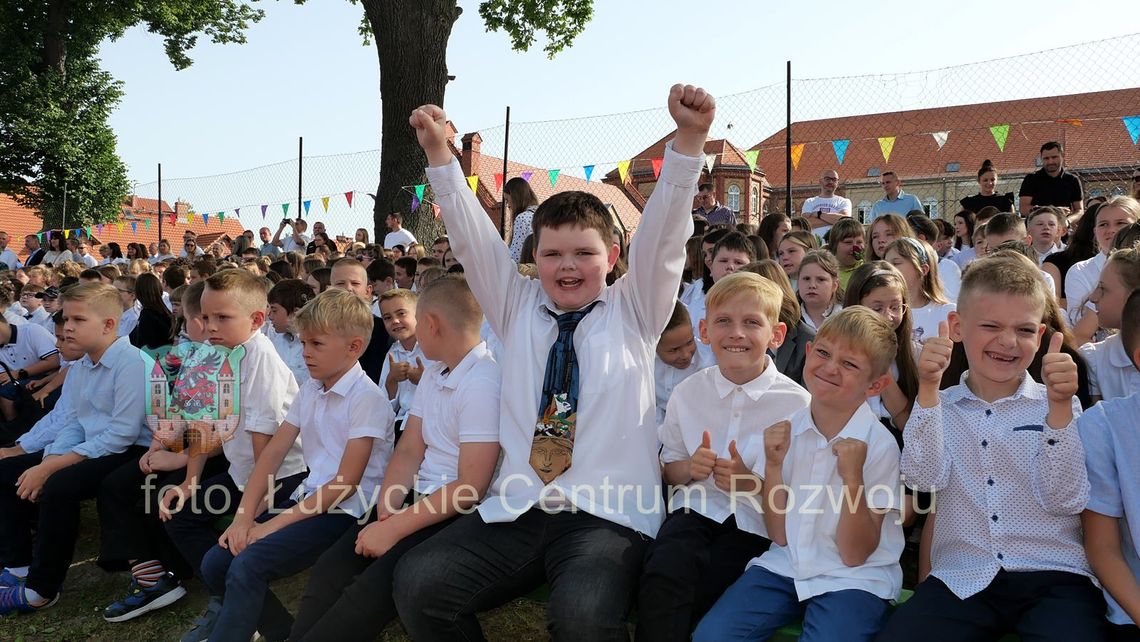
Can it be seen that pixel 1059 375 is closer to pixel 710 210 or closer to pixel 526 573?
pixel 526 573

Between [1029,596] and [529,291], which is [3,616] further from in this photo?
[1029,596]

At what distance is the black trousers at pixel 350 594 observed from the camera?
2678 millimetres

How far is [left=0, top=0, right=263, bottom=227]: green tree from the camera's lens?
2409 cm

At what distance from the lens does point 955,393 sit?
8.16 feet

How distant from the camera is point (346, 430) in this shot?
11.0ft

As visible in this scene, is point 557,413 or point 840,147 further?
point 840,147

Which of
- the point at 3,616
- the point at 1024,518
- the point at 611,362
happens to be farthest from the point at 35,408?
the point at 1024,518

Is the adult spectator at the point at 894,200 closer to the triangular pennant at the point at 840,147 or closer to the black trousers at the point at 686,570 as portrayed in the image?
the triangular pennant at the point at 840,147

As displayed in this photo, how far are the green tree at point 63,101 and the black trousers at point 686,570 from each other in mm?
26312

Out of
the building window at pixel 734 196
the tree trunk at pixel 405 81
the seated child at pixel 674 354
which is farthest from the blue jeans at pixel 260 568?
the building window at pixel 734 196

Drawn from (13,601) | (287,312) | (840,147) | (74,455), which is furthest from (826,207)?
(13,601)

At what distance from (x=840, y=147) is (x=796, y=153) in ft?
3.58

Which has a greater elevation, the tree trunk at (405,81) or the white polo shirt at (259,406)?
the tree trunk at (405,81)

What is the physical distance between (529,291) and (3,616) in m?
3.23
